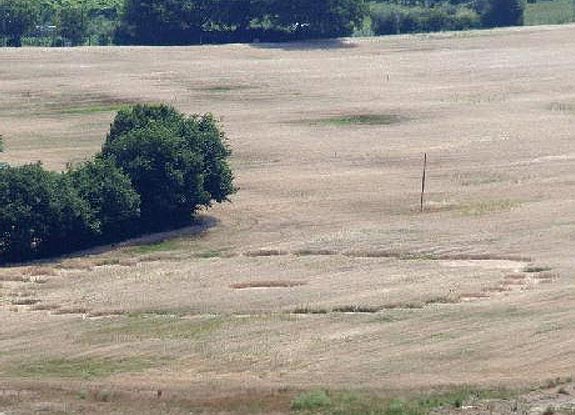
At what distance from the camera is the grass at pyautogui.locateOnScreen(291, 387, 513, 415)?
155 ft

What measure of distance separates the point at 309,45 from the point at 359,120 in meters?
25.7

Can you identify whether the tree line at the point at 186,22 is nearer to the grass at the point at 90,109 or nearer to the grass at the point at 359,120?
the grass at the point at 90,109

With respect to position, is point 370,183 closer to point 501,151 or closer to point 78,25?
point 501,151

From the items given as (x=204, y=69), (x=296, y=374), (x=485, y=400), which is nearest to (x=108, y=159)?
(x=296, y=374)

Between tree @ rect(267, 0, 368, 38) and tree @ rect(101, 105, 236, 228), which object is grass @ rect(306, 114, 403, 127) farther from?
tree @ rect(267, 0, 368, 38)

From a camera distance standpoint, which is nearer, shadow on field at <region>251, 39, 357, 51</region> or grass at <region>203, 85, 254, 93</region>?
A: grass at <region>203, 85, 254, 93</region>

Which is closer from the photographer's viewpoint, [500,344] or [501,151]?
[500,344]

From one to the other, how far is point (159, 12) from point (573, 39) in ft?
92.9

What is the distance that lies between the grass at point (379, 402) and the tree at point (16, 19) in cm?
7729

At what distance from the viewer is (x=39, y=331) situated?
5797cm

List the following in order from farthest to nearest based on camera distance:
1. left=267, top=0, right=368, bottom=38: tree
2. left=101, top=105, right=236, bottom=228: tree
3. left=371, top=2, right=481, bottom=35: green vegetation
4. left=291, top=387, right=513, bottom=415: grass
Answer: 1. left=371, top=2, right=481, bottom=35: green vegetation
2. left=267, top=0, right=368, bottom=38: tree
3. left=101, top=105, right=236, bottom=228: tree
4. left=291, top=387, right=513, bottom=415: grass

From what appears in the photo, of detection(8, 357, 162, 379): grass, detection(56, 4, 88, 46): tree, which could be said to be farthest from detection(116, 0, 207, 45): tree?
detection(8, 357, 162, 379): grass

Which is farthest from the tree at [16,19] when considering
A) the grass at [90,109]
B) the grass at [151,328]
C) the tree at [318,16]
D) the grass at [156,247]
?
the grass at [151,328]

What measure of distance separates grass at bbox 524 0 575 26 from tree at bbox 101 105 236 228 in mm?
67858
